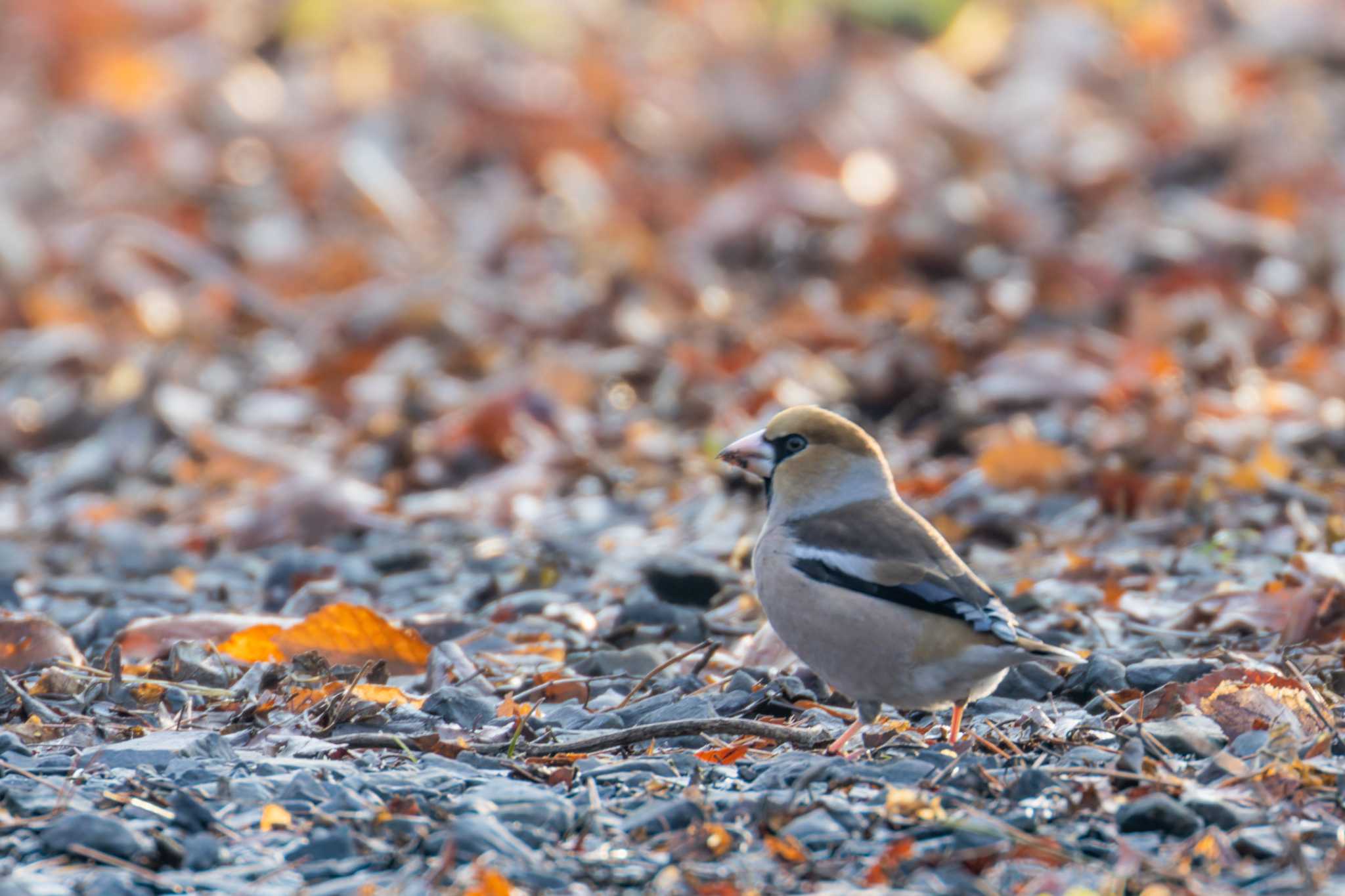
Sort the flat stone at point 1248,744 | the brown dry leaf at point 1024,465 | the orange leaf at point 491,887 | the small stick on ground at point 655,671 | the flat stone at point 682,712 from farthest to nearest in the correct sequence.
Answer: the brown dry leaf at point 1024,465 → the small stick on ground at point 655,671 → the flat stone at point 682,712 → the flat stone at point 1248,744 → the orange leaf at point 491,887

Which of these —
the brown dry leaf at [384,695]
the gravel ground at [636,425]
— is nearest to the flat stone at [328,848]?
the gravel ground at [636,425]

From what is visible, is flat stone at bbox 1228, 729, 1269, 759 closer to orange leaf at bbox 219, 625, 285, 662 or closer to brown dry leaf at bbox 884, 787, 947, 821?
brown dry leaf at bbox 884, 787, 947, 821

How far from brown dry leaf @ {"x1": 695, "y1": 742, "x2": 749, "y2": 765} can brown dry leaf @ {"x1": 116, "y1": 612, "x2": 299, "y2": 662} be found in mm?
1394

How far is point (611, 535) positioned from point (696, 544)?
0.40 m

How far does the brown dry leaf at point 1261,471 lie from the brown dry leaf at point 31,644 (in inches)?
132

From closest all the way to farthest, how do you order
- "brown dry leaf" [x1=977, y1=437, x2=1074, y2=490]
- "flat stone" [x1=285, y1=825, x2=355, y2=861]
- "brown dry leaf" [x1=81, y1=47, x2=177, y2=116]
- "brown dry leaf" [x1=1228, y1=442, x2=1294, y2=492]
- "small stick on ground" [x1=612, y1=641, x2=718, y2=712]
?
1. "flat stone" [x1=285, y1=825, x2=355, y2=861]
2. "small stick on ground" [x1=612, y1=641, x2=718, y2=712]
3. "brown dry leaf" [x1=1228, y1=442, x2=1294, y2=492]
4. "brown dry leaf" [x1=977, y1=437, x2=1074, y2=490]
5. "brown dry leaf" [x1=81, y1=47, x2=177, y2=116]

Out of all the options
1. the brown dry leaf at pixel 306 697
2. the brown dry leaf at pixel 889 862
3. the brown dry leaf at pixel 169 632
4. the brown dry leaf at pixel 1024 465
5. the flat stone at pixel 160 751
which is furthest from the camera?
the brown dry leaf at pixel 1024 465

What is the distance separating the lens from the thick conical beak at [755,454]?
13.6ft

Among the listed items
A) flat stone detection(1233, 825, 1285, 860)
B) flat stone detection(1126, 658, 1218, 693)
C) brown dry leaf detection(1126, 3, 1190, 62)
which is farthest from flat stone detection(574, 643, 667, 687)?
brown dry leaf detection(1126, 3, 1190, 62)

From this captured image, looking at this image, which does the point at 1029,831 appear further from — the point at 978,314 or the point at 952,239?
the point at 952,239

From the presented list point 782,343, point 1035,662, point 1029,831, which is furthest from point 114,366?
point 1029,831

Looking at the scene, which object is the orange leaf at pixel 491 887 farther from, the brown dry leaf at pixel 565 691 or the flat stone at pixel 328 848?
the brown dry leaf at pixel 565 691

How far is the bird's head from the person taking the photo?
158 inches

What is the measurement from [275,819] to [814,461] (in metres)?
1.55
